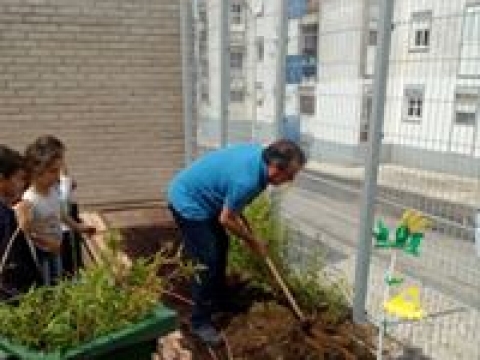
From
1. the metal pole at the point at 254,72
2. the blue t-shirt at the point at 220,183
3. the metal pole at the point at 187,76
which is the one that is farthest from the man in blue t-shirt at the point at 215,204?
the metal pole at the point at 187,76

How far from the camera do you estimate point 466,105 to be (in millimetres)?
2975

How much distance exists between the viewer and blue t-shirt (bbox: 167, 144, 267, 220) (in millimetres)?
3369

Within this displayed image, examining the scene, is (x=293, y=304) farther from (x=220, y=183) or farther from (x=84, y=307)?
(x=84, y=307)

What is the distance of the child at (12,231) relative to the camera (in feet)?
9.45

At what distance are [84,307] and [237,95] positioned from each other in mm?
3411

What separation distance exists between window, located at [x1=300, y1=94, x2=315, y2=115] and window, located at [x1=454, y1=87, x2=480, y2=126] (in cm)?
135

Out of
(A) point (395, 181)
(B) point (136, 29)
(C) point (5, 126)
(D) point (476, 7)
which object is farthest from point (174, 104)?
(D) point (476, 7)

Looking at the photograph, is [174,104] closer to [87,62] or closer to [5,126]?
[87,62]

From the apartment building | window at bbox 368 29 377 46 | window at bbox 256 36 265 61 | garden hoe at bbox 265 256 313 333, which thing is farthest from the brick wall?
window at bbox 368 29 377 46

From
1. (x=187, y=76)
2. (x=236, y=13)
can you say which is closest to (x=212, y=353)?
(x=236, y=13)

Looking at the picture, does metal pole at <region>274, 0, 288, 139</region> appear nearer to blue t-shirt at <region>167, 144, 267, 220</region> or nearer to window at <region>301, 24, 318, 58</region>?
window at <region>301, 24, 318, 58</region>

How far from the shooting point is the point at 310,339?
3.57m

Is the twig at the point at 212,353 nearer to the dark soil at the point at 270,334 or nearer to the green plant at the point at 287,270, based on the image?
the dark soil at the point at 270,334

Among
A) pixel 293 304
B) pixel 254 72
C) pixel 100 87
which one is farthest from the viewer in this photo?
pixel 100 87
